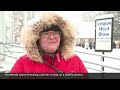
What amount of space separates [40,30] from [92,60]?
0.99m

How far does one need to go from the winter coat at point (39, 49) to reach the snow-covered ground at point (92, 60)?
0.29 feet

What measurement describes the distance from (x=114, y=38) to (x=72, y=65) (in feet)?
2.62

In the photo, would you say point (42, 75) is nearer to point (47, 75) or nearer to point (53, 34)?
point (47, 75)

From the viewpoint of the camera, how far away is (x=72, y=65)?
371cm

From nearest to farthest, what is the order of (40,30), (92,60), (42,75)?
(40,30), (42,75), (92,60)

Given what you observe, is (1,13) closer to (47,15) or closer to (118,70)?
(47,15)

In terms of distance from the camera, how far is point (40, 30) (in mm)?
3707

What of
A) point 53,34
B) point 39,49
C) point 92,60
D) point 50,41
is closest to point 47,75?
point 39,49

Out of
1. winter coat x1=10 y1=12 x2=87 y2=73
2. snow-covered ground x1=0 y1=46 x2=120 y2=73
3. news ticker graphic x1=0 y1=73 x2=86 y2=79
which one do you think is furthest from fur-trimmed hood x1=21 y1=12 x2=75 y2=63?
news ticker graphic x1=0 y1=73 x2=86 y2=79

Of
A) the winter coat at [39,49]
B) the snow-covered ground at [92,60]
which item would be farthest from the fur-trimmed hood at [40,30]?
the snow-covered ground at [92,60]

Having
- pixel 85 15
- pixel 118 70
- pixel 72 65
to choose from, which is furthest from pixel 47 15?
pixel 118 70

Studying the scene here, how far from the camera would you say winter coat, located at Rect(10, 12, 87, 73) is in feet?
12.1

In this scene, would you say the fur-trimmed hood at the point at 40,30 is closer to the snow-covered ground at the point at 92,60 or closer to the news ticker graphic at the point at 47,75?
the snow-covered ground at the point at 92,60

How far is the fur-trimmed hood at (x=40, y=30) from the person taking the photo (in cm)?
367
